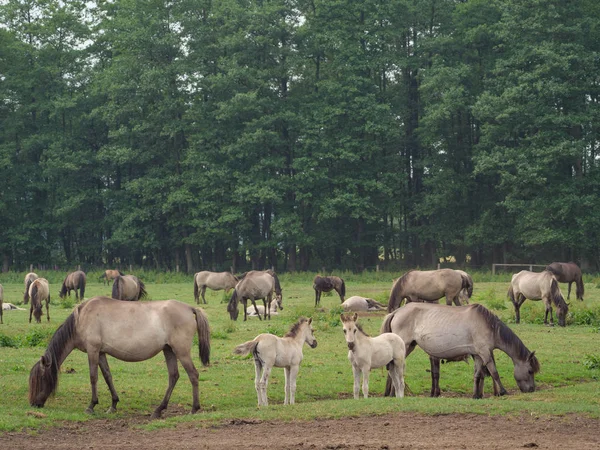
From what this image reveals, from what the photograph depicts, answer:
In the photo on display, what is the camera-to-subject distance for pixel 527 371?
51.8 feet

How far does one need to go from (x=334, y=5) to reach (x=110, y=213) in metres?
23.1

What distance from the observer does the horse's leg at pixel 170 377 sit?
1436 centimetres

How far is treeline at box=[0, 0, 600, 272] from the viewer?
5531cm

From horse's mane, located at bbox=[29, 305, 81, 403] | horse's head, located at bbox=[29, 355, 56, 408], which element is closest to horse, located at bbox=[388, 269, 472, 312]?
horse's mane, located at bbox=[29, 305, 81, 403]

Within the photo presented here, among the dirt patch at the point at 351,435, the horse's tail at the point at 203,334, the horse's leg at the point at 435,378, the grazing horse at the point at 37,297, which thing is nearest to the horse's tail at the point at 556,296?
the horse's leg at the point at 435,378

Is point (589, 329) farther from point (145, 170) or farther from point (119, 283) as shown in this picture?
point (145, 170)

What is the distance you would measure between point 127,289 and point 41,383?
1586 centimetres

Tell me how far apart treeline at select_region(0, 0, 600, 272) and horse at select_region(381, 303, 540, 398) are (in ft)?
126

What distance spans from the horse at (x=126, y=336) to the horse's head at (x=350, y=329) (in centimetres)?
242

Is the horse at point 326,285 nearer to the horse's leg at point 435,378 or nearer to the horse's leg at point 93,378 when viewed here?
the horse's leg at point 435,378

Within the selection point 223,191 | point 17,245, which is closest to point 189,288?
point 223,191

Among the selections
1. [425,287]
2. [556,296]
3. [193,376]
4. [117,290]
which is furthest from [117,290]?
[193,376]

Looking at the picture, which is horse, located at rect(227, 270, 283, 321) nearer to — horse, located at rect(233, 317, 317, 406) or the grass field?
the grass field

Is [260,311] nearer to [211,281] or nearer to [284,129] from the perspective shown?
[211,281]
